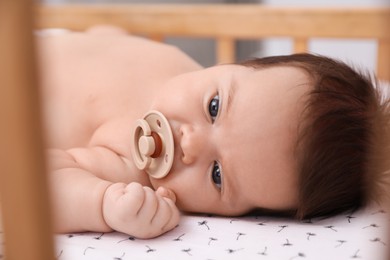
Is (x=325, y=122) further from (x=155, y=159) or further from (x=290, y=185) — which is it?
(x=155, y=159)

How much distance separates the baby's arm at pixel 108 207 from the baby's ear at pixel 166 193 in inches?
0.8

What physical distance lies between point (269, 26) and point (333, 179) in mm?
633

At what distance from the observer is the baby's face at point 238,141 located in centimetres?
74

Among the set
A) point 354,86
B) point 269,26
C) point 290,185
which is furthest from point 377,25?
point 290,185

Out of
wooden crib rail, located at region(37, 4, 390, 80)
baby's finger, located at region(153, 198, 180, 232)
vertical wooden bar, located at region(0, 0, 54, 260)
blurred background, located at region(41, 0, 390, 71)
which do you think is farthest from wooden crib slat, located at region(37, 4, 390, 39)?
vertical wooden bar, located at region(0, 0, 54, 260)

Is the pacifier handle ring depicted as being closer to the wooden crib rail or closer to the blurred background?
the wooden crib rail

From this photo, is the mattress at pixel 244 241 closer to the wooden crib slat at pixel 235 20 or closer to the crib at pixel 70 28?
the crib at pixel 70 28

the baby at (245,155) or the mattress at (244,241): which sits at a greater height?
the baby at (245,155)

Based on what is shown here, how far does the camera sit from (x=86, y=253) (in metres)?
0.64

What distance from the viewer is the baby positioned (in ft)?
2.28

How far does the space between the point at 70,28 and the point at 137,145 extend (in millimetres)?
807

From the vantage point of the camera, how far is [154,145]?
767 mm

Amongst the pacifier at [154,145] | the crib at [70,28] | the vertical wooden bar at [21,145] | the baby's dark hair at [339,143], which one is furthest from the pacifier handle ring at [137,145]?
the vertical wooden bar at [21,145]

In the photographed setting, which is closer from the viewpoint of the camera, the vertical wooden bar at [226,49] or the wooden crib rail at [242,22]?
the wooden crib rail at [242,22]
